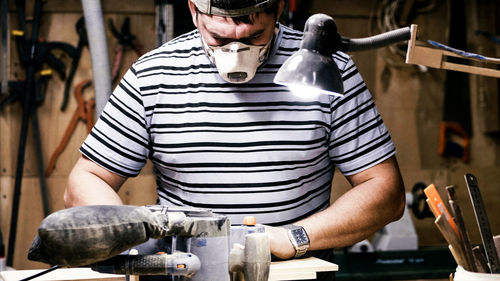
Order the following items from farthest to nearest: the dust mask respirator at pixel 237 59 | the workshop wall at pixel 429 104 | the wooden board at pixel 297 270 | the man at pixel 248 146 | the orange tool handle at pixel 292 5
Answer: the workshop wall at pixel 429 104, the orange tool handle at pixel 292 5, the man at pixel 248 146, the dust mask respirator at pixel 237 59, the wooden board at pixel 297 270

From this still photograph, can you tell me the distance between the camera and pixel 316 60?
4.16ft

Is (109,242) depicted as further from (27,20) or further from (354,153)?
(27,20)

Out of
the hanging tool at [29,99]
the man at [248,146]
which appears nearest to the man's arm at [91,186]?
the man at [248,146]

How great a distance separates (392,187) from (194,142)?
23.4 inches

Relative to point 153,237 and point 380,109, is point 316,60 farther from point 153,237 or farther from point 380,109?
point 380,109

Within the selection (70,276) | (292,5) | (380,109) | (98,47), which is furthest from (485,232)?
(380,109)

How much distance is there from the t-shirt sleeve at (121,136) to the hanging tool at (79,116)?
1.18 meters

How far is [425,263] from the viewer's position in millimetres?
2896

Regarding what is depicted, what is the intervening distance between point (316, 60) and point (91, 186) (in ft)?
2.89

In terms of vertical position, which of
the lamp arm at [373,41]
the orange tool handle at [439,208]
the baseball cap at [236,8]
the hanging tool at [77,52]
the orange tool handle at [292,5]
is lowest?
the orange tool handle at [439,208]

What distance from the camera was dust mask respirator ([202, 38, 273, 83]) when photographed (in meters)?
1.72

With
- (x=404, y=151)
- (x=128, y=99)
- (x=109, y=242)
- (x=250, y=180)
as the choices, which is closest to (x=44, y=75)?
(x=128, y=99)

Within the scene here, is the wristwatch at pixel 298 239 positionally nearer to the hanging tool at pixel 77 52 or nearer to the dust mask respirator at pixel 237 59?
the dust mask respirator at pixel 237 59

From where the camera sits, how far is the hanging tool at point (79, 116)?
3.06m
